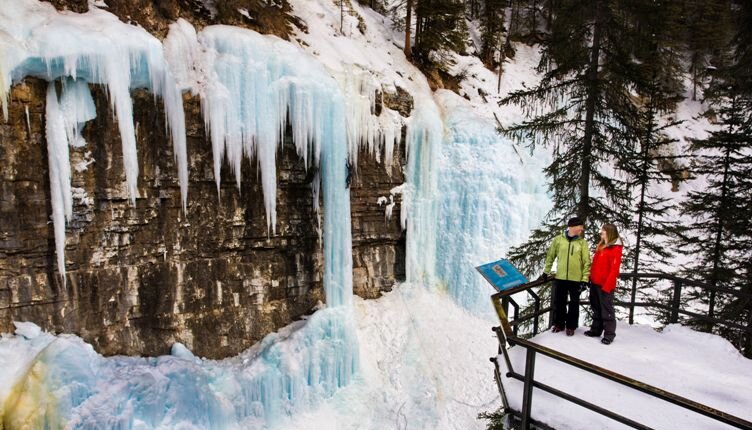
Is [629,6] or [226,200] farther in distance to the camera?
[226,200]

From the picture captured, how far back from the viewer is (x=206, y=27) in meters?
9.40

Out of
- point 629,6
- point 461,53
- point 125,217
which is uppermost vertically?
point 461,53

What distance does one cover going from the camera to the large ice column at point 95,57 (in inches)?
272

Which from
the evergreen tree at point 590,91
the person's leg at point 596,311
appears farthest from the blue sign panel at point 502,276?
A: the evergreen tree at point 590,91

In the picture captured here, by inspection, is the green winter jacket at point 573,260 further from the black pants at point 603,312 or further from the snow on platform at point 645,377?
the snow on platform at point 645,377

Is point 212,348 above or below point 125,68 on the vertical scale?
below

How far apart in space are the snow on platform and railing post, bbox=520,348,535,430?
107 millimetres

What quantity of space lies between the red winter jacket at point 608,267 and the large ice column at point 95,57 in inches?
288

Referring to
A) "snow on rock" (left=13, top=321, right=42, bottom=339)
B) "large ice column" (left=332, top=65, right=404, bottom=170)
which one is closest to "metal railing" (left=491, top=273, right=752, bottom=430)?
"large ice column" (left=332, top=65, right=404, bottom=170)

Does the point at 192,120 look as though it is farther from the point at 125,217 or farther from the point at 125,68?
the point at 125,217

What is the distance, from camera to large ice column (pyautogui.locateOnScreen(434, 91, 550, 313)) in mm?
13102

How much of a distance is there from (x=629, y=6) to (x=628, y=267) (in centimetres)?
606

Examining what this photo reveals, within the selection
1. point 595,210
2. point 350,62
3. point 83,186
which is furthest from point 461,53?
point 83,186

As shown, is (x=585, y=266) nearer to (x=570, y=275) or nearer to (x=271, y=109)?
(x=570, y=275)
